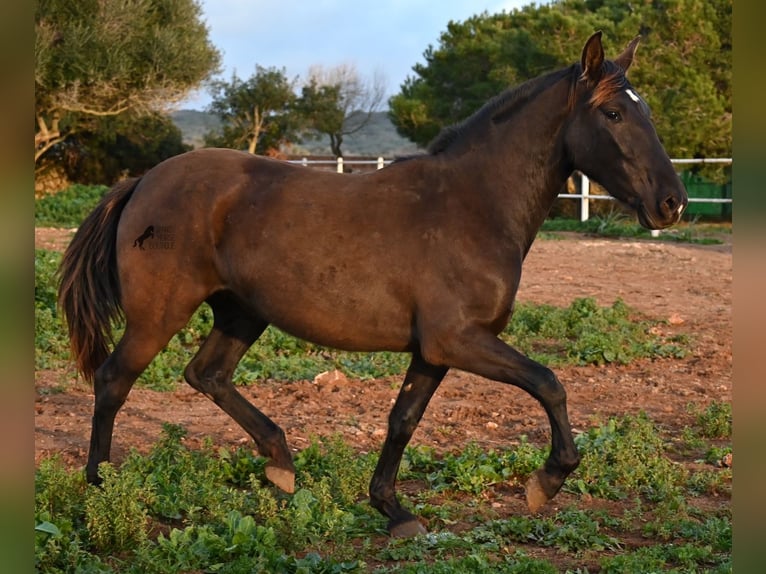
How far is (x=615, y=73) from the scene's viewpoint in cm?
426

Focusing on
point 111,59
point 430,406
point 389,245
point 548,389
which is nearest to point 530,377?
point 548,389

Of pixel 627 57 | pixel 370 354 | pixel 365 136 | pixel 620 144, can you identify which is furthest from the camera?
pixel 365 136

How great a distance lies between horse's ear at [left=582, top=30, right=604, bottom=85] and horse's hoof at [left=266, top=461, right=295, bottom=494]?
8.28 ft

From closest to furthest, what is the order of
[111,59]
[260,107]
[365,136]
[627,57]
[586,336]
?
[627,57] < [586,336] < [111,59] < [260,107] < [365,136]

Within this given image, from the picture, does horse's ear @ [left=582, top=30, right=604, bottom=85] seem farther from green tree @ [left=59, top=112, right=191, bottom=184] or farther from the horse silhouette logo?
green tree @ [left=59, top=112, right=191, bottom=184]

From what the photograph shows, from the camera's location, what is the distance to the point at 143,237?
15.5 feet

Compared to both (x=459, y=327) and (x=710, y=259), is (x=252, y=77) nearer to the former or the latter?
(x=710, y=259)

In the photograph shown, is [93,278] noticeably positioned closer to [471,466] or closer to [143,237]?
[143,237]

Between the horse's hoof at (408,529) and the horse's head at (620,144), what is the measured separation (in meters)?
1.76

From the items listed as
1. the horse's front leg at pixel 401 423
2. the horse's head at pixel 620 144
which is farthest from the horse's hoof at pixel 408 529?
the horse's head at pixel 620 144

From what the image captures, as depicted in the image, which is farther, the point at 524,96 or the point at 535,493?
the point at 524,96

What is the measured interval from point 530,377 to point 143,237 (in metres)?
2.13

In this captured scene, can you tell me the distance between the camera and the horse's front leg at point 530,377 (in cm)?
411

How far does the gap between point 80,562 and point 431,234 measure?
2114 millimetres
